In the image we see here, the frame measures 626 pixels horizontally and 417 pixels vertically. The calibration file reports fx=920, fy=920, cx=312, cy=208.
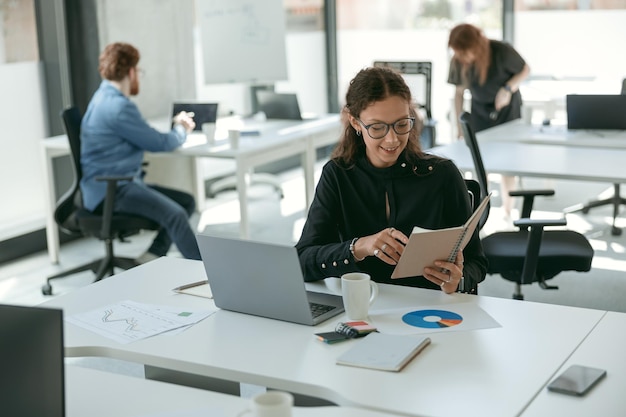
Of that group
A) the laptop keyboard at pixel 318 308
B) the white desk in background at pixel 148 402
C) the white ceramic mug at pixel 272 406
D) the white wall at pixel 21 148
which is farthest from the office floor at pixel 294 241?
the white ceramic mug at pixel 272 406

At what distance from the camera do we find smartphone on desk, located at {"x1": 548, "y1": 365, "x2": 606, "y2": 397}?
73.8 inches

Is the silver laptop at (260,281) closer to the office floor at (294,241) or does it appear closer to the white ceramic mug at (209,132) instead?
the office floor at (294,241)

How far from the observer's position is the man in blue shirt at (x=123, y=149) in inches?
190

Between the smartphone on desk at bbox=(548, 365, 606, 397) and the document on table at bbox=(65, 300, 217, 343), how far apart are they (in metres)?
0.95

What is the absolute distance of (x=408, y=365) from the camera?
2.06m

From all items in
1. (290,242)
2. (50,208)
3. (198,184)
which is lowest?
(290,242)

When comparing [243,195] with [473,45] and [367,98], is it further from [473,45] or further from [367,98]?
[367,98]

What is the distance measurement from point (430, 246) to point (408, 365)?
424mm

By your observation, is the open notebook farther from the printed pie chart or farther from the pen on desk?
the pen on desk

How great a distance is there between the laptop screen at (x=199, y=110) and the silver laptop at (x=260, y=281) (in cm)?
328

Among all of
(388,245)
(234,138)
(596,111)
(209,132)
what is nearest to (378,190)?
(388,245)

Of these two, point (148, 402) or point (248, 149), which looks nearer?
point (148, 402)

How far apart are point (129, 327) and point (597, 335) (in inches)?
46.2

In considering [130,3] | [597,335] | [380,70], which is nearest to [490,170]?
[380,70]
